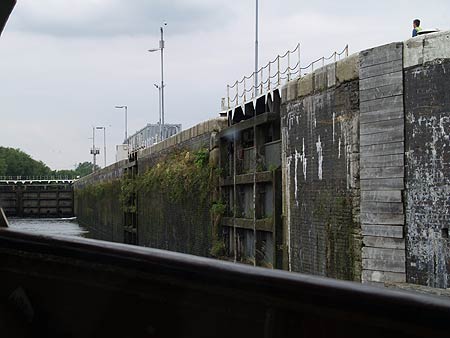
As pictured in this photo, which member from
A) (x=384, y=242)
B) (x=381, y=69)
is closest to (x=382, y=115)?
(x=381, y=69)

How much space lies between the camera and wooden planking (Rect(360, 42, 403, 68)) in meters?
6.91

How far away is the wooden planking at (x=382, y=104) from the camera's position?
6930 mm

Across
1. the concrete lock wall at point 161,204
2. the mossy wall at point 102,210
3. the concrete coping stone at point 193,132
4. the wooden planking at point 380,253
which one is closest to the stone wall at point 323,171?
the wooden planking at point 380,253

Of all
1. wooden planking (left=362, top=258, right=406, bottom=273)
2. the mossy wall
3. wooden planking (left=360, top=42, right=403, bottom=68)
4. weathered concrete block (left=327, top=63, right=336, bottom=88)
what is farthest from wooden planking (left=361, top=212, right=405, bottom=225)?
the mossy wall

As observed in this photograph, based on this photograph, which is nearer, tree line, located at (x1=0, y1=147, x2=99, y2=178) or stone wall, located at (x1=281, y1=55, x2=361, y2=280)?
stone wall, located at (x1=281, y1=55, x2=361, y2=280)

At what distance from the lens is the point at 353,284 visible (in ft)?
3.39

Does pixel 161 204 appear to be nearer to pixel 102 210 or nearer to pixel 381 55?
pixel 381 55

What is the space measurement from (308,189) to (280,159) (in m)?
1.63

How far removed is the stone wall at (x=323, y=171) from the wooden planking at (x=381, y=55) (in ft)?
0.62

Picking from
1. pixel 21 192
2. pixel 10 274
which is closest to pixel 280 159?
pixel 10 274

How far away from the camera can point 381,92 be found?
23.4 ft

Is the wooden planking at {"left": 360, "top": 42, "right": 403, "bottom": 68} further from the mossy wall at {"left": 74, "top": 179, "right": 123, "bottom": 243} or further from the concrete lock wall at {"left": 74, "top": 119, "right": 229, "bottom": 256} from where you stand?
the mossy wall at {"left": 74, "top": 179, "right": 123, "bottom": 243}

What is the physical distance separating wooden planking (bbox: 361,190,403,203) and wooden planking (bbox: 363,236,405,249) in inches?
16.1

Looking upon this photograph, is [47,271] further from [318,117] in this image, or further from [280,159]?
[280,159]
